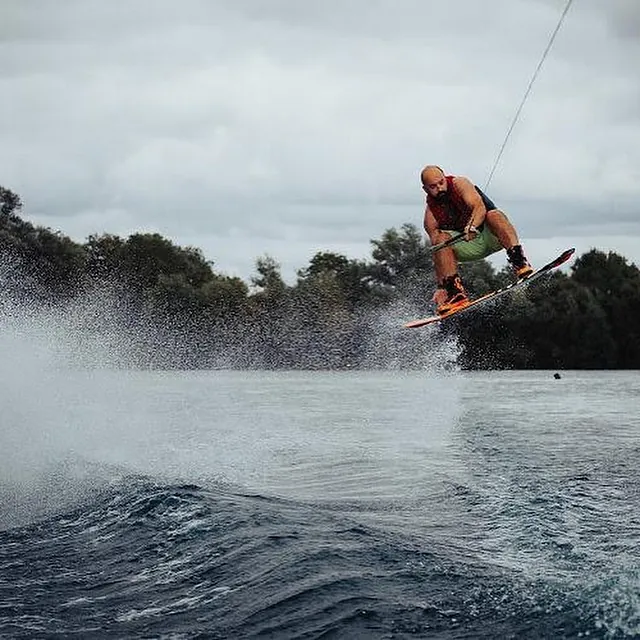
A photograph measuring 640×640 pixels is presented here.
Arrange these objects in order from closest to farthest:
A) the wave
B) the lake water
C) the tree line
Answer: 1. the wave
2. the lake water
3. the tree line

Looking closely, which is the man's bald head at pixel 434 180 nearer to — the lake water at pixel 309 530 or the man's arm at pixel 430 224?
the man's arm at pixel 430 224

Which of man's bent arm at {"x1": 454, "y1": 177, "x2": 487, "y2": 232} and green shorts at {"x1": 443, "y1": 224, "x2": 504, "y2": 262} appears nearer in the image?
man's bent arm at {"x1": 454, "y1": 177, "x2": 487, "y2": 232}

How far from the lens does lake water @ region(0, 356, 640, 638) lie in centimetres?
784

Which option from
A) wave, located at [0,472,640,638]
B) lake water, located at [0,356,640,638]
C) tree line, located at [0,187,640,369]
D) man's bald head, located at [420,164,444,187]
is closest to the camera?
wave, located at [0,472,640,638]

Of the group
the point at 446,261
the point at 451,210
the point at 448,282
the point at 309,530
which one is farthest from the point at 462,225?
the point at 309,530

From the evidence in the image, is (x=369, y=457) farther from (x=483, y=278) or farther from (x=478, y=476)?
(x=483, y=278)

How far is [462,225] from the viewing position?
11.2 meters

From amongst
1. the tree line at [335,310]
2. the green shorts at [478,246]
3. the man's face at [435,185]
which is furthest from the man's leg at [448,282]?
the tree line at [335,310]

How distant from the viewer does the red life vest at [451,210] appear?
1093 centimetres

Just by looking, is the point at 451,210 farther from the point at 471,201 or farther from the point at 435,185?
the point at 435,185

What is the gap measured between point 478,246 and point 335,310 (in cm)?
5576

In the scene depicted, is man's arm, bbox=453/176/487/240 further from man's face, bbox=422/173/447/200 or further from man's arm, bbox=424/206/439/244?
man's arm, bbox=424/206/439/244

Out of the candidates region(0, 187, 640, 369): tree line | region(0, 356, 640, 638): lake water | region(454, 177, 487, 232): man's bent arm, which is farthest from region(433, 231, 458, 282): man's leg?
region(0, 187, 640, 369): tree line

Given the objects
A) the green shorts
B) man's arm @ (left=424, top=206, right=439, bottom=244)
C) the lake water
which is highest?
man's arm @ (left=424, top=206, right=439, bottom=244)
